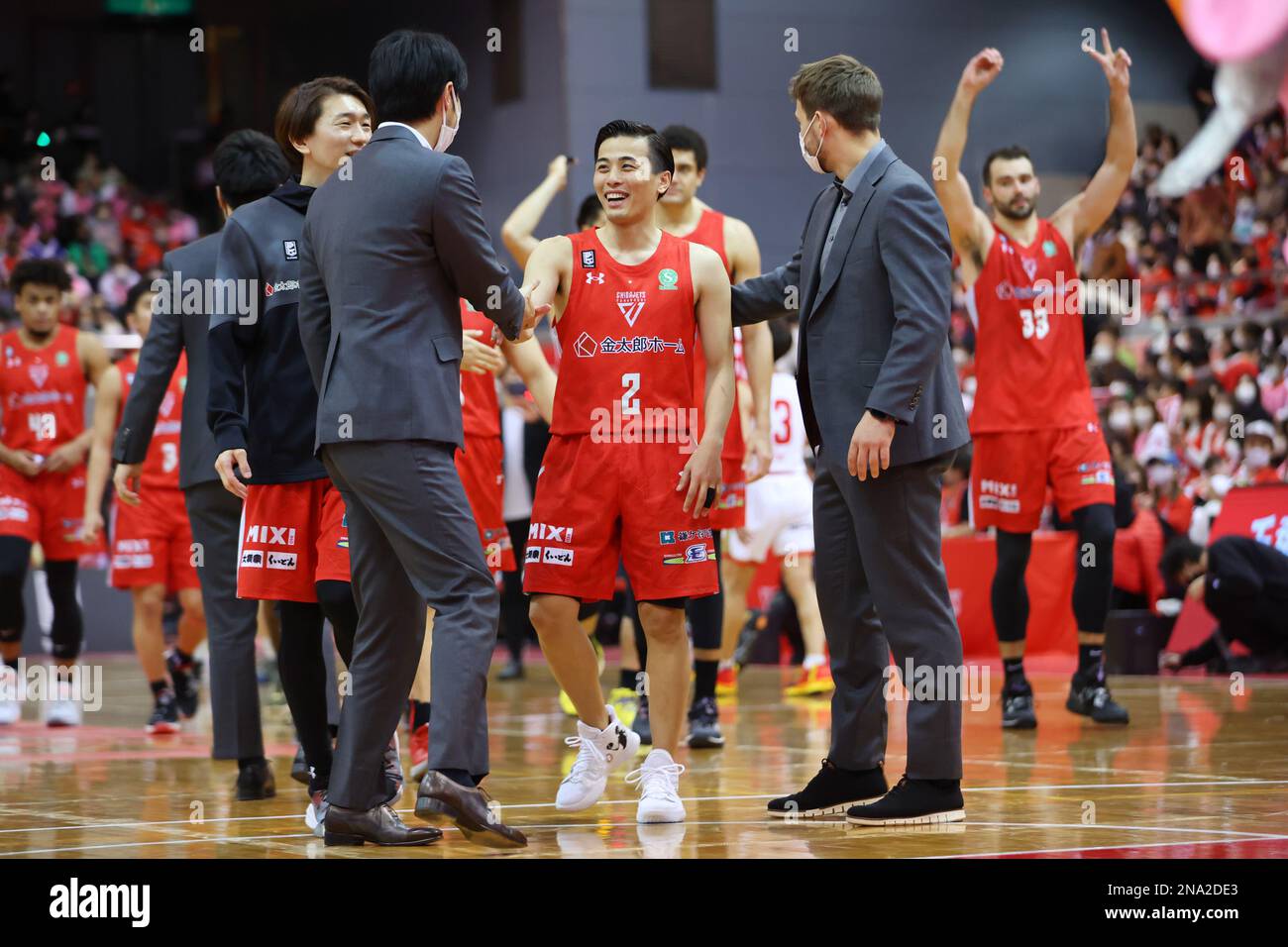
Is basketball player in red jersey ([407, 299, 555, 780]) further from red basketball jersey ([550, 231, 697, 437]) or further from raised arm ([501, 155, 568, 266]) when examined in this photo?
red basketball jersey ([550, 231, 697, 437])

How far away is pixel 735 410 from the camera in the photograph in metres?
7.49

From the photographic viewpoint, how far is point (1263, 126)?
2133 cm

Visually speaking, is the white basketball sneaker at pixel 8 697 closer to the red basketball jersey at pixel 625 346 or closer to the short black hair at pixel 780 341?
the short black hair at pixel 780 341

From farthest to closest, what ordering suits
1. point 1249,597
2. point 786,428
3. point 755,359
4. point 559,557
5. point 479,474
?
point 786,428 → point 1249,597 → point 755,359 → point 479,474 → point 559,557

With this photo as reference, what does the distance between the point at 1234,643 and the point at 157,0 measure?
22.6m

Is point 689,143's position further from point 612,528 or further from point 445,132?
point 445,132

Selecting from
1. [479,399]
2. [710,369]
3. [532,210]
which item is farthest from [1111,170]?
[710,369]

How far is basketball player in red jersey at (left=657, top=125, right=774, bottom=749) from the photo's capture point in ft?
23.1

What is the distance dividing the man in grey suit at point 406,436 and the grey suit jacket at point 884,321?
101cm

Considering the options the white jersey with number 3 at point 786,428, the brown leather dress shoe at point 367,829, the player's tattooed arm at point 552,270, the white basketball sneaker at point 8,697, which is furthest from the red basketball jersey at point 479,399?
the white basketball sneaker at point 8,697

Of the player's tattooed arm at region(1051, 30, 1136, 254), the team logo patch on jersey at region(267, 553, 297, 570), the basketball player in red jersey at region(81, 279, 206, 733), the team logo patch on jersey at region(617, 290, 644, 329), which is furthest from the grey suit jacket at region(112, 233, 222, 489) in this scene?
the player's tattooed arm at region(1051, 30, 1136, 254)

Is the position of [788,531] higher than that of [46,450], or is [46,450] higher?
[46,450]

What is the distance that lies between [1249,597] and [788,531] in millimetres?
2711
